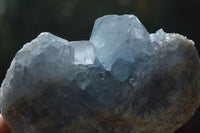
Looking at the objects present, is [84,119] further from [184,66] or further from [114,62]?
[184,66]

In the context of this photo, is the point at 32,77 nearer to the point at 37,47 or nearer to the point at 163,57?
the point at 37,47

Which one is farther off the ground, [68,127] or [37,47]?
[37,47]

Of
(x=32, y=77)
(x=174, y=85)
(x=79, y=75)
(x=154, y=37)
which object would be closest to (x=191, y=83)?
(x=174, y=85)

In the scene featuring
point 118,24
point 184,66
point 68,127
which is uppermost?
point 118,24

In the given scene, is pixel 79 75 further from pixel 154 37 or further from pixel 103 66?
pixel 154 37

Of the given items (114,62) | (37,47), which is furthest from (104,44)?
(37,47)

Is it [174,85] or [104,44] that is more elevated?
[104,44]
